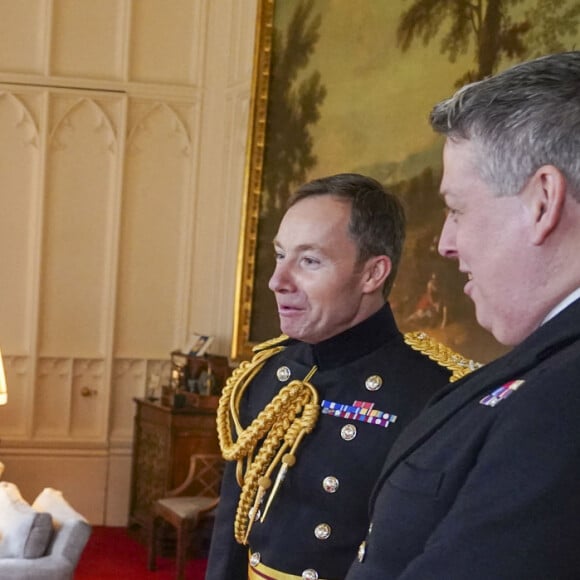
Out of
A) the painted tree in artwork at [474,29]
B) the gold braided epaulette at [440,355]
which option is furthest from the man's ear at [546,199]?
the painted tree in artwork at [474,29]

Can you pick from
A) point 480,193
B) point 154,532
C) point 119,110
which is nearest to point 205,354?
point 154,532

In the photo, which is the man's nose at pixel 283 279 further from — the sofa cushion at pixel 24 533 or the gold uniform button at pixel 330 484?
the sofa cushion at pixel 24 533

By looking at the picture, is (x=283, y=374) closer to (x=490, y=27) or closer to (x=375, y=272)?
(x=375, y=272)

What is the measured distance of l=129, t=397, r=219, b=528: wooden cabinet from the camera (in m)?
7.17

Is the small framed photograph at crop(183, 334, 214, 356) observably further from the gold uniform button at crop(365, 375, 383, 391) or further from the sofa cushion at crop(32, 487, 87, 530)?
the gold uniform button at crop(365, 375, 383, 391)

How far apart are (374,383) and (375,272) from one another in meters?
0.26

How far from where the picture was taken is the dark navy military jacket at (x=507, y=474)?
1.07m

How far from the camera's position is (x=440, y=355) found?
2428 mm

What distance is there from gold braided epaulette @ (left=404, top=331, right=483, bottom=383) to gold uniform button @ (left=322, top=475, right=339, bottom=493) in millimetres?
346

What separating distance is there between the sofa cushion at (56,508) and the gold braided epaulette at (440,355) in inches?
116

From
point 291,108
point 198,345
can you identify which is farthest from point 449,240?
point 198,345

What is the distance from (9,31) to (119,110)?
101 centimetres

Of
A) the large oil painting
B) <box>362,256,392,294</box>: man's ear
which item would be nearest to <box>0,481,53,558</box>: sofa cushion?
the large oil painting

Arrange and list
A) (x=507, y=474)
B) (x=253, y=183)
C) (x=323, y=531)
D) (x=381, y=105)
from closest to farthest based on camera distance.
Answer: (x=507, y=474)
(x=323, y=531)
(x=381, y=105)
(x=253, y=183)
